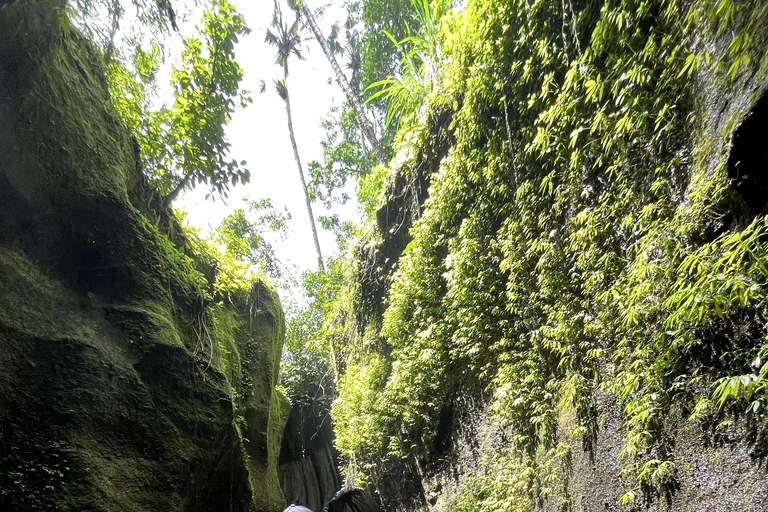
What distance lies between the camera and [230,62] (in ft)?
17.3

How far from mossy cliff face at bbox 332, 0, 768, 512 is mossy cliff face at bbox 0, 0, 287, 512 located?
109 inches

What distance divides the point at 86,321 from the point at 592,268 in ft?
15.2

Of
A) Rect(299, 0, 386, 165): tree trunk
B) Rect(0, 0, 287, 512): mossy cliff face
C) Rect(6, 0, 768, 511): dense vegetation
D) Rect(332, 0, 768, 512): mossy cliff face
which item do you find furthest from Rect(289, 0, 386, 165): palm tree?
Rect(0, 0, 287, 512): mossy cliff face

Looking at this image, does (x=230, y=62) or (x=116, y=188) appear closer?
(x=116, y=188)

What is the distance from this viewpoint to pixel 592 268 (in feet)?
9.85

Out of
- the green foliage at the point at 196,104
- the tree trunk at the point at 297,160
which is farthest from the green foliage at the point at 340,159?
the green foliage at the point at 196,104

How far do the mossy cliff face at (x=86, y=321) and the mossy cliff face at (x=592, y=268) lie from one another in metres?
2.77

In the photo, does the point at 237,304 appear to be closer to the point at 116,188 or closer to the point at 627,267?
the point at 116,188

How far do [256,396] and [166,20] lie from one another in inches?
243

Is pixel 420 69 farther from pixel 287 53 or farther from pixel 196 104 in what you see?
pixel 287 53

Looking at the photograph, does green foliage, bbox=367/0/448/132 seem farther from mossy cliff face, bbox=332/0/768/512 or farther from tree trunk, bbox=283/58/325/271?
tree trunk, bbox=283/58/325/271

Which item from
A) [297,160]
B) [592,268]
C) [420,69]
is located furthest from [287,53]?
[592,268]

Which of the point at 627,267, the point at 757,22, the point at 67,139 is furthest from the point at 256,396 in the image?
the point at 757,22

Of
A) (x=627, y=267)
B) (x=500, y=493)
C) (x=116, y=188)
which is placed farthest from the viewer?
(x=116, y=188)
